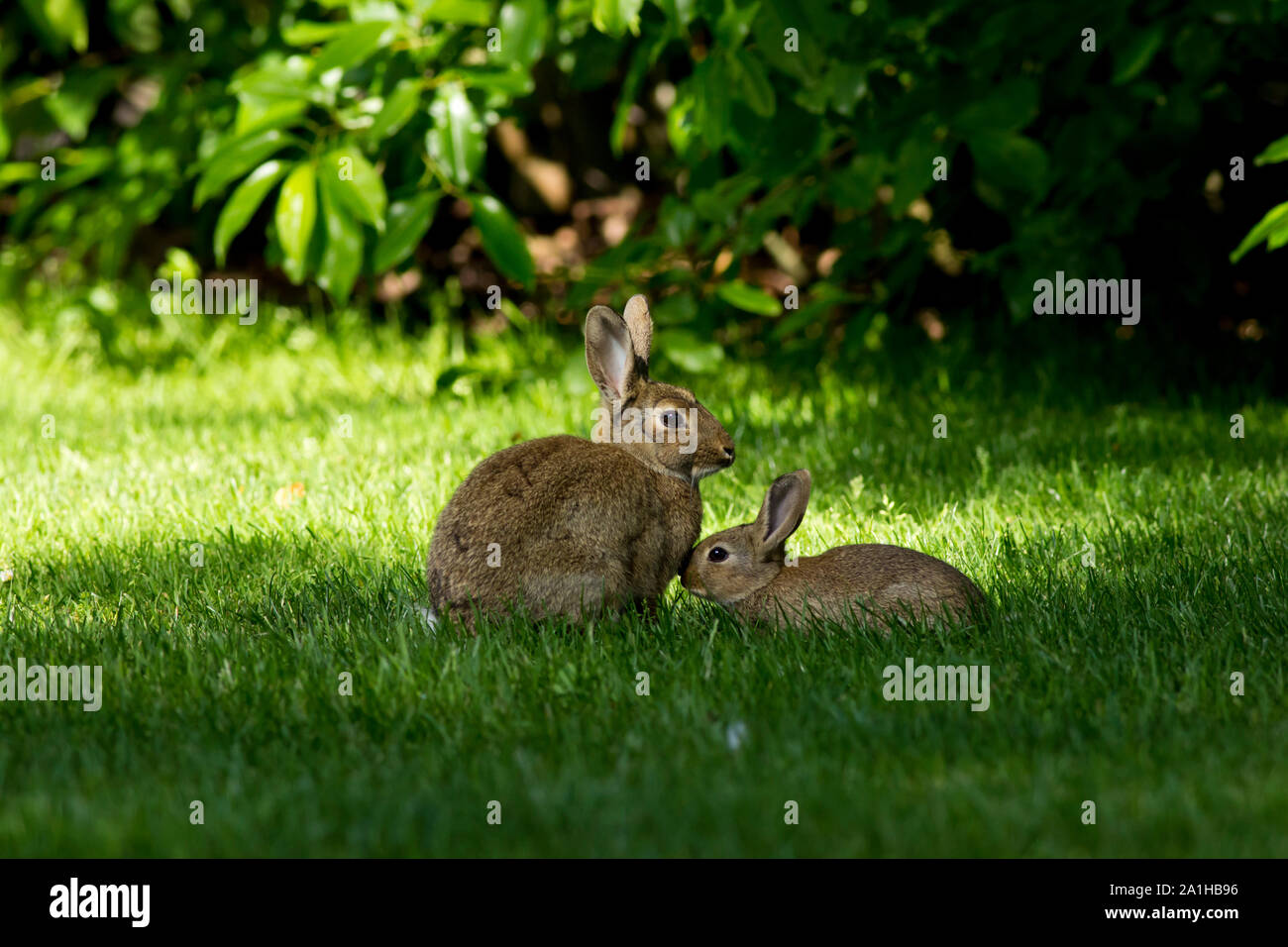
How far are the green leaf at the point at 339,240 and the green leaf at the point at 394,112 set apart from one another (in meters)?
0.28

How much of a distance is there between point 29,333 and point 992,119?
6.92 meters

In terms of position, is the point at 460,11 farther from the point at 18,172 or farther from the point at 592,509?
the point at 18,172

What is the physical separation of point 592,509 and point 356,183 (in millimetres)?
2785

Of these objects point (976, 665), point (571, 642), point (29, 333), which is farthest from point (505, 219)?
point (29, 333)

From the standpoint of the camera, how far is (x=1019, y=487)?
568 centimetres

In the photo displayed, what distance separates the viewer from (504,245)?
673 cm

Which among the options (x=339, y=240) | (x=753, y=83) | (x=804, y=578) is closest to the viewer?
(x=804, y=578)

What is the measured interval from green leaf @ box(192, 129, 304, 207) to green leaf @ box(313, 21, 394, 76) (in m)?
0.50

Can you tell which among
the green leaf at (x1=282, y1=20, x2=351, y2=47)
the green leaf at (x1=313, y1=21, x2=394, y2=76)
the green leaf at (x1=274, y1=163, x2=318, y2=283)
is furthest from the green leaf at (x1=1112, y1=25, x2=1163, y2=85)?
the green leaf at (x1=274, y1=163, x2=318, y2=283)

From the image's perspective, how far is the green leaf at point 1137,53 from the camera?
227 inches

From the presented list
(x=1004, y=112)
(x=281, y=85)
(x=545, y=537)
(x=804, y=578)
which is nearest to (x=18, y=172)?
(x=281, y=85)

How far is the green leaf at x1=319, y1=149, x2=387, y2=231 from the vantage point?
246 inches

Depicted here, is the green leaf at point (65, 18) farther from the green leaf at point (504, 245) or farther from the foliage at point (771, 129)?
the green leaf at point (504, 245)

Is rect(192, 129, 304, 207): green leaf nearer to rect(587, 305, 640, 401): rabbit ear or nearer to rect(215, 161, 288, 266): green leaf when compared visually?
rect(215, 161, 288, 266): green leaf
